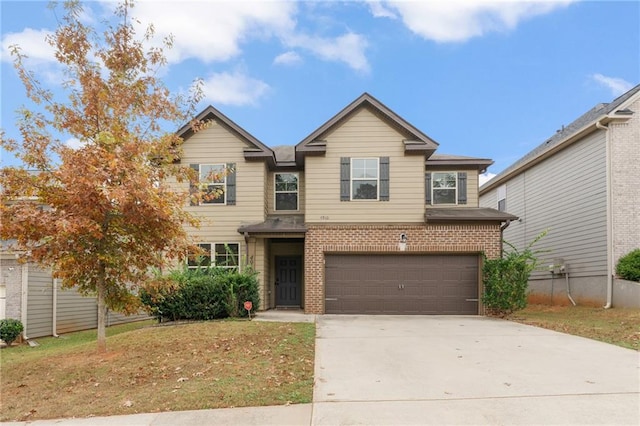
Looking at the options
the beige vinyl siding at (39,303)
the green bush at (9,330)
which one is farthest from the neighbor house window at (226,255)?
the green bush at (9,330)

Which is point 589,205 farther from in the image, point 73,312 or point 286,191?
point 73,312

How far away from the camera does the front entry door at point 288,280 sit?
17094 millimetres

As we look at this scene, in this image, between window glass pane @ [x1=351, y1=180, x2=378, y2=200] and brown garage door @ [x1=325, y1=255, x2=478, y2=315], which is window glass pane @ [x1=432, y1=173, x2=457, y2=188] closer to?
window glass pane @ [x1=351, y1=180, x2=378, y2=200]

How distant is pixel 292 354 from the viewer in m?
8.02

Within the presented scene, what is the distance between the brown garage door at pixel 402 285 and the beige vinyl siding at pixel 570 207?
454 centimetres

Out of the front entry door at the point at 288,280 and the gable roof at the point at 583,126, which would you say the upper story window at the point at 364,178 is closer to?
the front entry door at the point at 288,280

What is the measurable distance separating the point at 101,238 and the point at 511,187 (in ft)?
63.8

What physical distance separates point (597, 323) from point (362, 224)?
6905mm

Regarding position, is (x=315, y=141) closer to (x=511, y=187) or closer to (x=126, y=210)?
(x=126, y=210)

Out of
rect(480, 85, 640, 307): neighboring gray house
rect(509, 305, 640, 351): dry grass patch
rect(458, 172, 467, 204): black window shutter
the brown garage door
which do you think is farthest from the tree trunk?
rect(480, 85, 640, 307): neighboring gray house

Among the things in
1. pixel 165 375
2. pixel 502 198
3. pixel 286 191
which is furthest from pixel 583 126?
pixel 165 375

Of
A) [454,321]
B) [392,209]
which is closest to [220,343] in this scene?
[454,321]

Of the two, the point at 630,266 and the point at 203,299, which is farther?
the point at 630,266

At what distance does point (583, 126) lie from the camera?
1636cm
